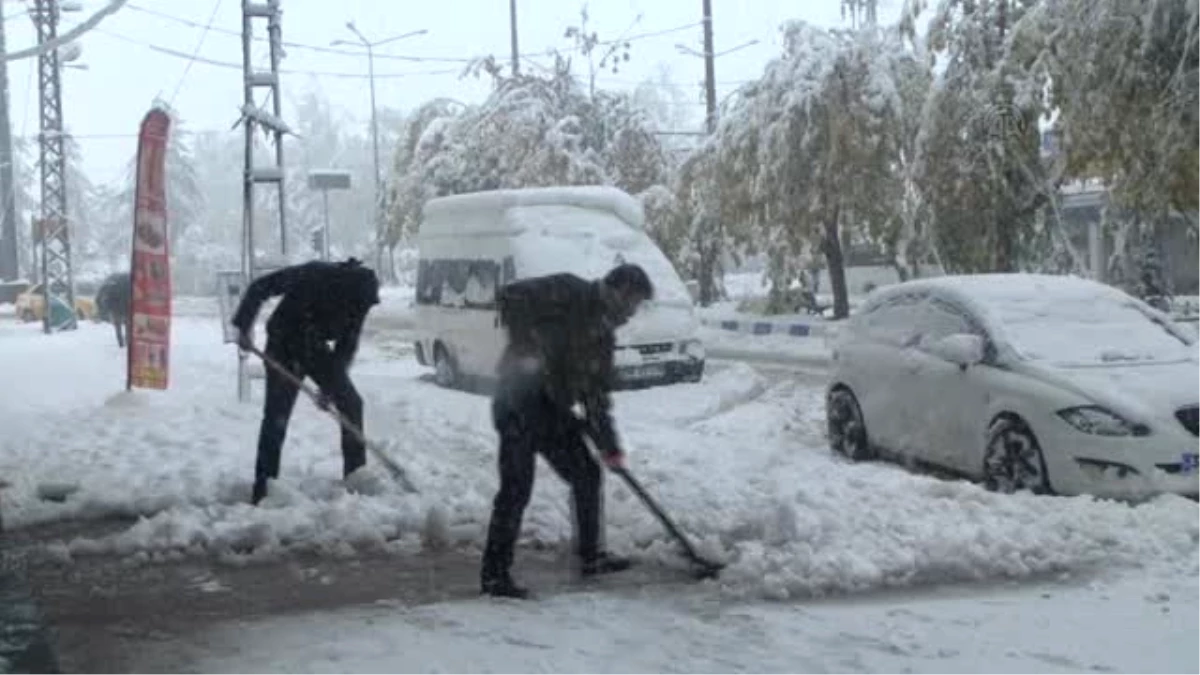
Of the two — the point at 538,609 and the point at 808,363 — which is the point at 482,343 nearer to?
the point at 808,363

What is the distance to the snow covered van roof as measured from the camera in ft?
A: 56.3

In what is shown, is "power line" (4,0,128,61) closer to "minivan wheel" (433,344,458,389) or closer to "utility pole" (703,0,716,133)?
Answer: "minivan wheel" (433,344,458,389)

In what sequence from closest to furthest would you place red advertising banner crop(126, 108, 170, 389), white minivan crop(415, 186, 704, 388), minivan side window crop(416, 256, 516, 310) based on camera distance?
red advertising banner crop(126, 108, 170, 389), white minivan crop(415, 186, 704, 388), minivan side window crop(416, 256, 516, 310)

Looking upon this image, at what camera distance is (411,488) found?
25.8ft

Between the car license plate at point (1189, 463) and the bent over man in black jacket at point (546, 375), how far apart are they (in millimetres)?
3900

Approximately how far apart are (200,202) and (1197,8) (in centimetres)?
8243

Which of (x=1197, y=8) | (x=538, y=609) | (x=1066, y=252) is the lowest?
(x=538, y=609)

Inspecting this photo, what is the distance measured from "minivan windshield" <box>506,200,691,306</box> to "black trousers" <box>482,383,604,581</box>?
1023 centimetres

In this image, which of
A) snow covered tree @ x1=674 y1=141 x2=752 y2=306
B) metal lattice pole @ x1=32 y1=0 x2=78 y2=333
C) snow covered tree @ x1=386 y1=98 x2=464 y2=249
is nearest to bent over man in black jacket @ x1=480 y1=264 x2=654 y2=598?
snow covered tree @ x1=674 y1=141 x2=752 y2=306

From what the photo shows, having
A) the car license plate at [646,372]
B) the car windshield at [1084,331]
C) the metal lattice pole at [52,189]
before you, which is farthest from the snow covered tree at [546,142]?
the car windshield at [1084,331]

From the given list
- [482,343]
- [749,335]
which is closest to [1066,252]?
[749,335]

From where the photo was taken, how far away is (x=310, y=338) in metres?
7.90

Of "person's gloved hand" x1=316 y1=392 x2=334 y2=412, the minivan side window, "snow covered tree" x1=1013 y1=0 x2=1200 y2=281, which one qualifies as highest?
"snow covered tree" x1=1013 y1=0 x2=1200 y2=281

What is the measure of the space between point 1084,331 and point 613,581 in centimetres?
464
